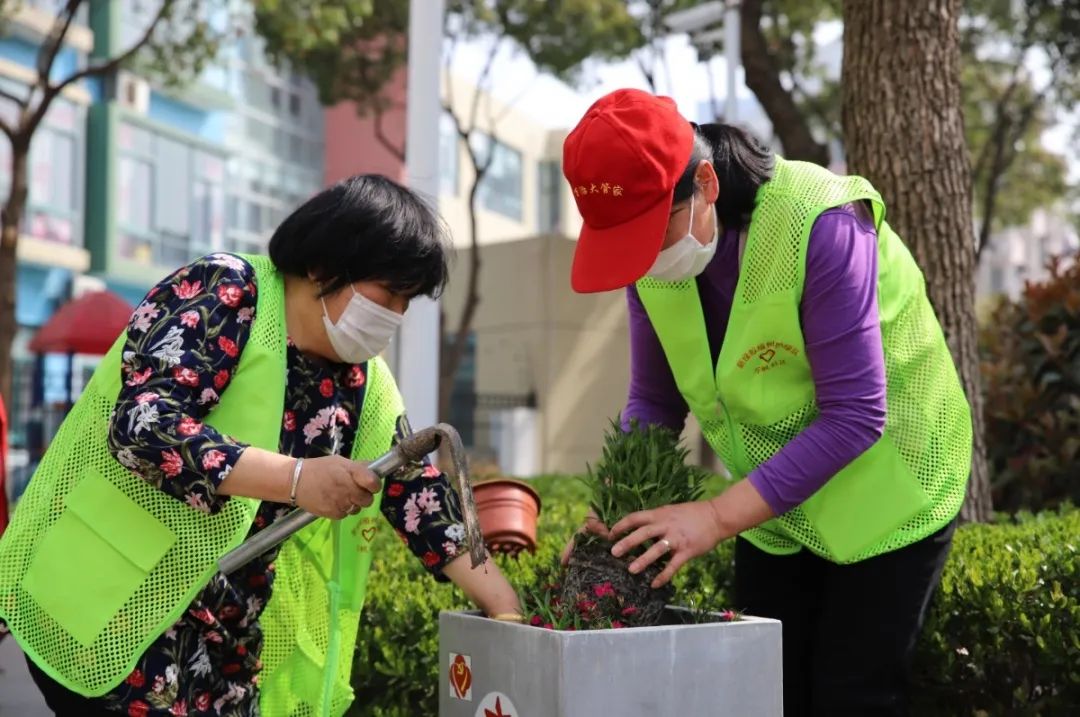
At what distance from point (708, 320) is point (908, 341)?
1.27 ft

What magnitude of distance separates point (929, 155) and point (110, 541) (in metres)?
3.23

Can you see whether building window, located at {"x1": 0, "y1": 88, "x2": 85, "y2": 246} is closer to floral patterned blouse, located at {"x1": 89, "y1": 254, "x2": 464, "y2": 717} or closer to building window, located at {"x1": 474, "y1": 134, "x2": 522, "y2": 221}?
building window, located at {"x1": 474, "y1": 134, "x2": 522, "y2": 221}

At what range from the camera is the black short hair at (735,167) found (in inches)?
103

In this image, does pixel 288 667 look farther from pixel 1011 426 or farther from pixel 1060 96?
pixel 1060 96

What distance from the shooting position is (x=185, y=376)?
7.61 ft

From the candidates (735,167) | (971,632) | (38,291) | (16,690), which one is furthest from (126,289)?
(735,167)

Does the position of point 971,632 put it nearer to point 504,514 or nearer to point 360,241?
point 504,514

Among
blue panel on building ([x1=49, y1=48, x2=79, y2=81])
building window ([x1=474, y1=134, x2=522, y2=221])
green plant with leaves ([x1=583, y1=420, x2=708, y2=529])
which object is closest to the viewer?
green plant with leaves ([x1=583, y1=420, x2=708, y2=529])

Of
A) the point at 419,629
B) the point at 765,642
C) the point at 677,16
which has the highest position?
the point at 677,16

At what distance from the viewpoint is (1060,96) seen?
Answer: 17000mm

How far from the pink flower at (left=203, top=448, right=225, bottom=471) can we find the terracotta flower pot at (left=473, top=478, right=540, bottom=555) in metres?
1.70

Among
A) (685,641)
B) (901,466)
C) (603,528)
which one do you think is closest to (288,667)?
(603,528)

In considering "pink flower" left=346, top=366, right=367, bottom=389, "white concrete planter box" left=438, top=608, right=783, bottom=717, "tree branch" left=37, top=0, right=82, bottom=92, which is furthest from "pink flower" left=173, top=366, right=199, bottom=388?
"tree branch" left=37, top=0, right=82, bottom=92

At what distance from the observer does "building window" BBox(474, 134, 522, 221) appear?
3091cm
